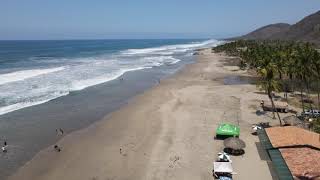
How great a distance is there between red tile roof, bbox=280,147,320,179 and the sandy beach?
176 centimetres

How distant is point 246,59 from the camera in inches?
3243

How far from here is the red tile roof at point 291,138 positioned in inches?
1021

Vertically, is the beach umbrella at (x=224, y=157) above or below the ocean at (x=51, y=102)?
above

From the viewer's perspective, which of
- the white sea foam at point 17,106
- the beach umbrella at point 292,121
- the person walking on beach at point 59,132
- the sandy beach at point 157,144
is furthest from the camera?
the white sea foam at point 17,106

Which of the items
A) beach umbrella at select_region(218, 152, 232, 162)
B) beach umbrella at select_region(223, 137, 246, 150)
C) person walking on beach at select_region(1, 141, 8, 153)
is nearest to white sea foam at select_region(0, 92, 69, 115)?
person walking on beach at select_region(1, 141, 8, 153)

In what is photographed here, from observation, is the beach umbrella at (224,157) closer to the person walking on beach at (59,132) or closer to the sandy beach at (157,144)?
the sandy beach at (157,144)

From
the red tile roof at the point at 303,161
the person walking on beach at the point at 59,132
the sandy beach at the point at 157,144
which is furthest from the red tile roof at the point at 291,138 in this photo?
the person walking on beach at the point at 59,132

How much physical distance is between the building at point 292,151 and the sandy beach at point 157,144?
1230 mm

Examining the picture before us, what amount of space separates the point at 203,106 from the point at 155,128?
9996 mm

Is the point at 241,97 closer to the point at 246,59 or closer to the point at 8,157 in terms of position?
the point at 8,157

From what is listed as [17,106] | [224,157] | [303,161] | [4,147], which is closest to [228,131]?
[224,157]

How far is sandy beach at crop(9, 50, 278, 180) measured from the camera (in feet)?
83.9

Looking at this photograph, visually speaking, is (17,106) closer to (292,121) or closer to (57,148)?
(57,148)

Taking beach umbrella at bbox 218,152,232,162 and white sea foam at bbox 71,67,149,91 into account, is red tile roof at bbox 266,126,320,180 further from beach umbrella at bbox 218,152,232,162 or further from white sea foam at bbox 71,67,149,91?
white sea foam at bbox 71,67,149,91
